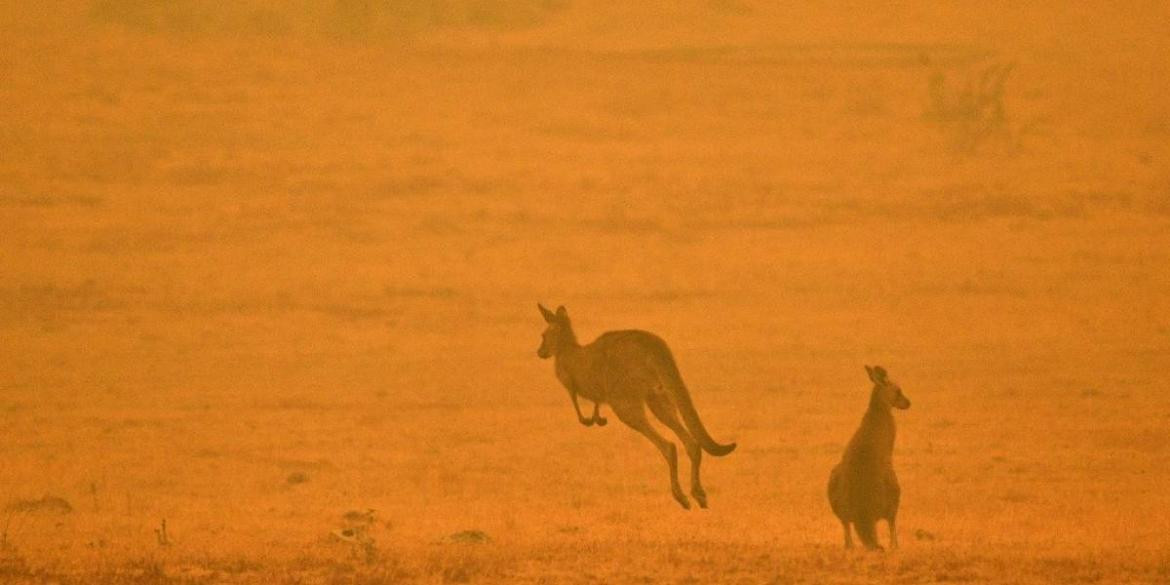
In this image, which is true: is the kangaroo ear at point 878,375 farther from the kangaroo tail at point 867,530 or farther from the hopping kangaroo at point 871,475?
the kangaroo tail at point 867,530

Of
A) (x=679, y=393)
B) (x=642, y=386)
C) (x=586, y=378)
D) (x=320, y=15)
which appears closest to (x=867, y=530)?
(x=679, y=393)

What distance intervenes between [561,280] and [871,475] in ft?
56.0

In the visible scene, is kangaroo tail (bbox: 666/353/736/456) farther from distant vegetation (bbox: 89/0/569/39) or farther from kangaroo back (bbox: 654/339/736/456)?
distant vegetation (bbox: 89/0/569/39)

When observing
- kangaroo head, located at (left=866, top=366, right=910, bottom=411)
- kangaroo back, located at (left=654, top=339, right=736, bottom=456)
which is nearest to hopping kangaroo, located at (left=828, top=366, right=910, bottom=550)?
kangaroo head, located at (left=866, top=366, right=910, bottom=411)

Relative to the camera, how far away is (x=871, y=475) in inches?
432

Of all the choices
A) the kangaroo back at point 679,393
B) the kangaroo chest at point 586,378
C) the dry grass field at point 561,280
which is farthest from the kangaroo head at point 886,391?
the kangaroo chest at point 586,378

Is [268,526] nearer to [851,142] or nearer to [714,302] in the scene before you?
[714,302]

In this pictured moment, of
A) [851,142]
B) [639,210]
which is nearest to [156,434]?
[639,210]

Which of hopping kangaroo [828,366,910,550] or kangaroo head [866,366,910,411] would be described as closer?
hopping kangaroo [828,366,910,550]

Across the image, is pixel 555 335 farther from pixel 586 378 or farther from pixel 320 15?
pixel 320 15

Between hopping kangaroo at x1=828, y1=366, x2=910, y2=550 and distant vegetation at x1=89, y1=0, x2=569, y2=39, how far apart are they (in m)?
35.6

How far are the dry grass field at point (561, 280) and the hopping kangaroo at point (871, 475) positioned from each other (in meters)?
0.32

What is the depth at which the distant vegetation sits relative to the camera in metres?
45.5

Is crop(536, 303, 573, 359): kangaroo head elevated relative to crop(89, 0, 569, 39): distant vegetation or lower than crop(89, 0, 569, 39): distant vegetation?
lower
